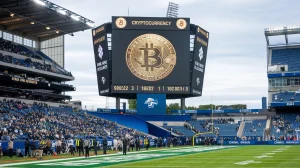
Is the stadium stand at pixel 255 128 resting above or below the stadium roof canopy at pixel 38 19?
below

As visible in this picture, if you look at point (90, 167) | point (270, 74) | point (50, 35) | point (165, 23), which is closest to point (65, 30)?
point (50, 35)

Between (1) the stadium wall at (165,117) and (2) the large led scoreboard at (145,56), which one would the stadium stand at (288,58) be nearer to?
(1) the stadium wall at (165,117)

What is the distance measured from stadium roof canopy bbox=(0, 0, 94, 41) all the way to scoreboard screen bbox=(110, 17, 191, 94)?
5.71 metres

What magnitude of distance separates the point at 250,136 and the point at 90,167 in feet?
161

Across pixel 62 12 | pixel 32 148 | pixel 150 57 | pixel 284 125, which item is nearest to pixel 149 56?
pixel 150 57

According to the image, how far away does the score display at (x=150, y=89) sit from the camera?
64.5 m

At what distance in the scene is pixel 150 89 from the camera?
215ft

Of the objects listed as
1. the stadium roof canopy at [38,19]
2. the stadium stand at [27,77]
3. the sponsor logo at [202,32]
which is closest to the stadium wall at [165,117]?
the stadium stand at [27,77]

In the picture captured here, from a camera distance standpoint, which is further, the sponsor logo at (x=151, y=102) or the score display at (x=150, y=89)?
the sponsor logo at (x=151, y=102)

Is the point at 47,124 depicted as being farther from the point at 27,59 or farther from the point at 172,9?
the point at 172,9

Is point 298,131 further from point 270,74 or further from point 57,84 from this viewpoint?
point 57,84

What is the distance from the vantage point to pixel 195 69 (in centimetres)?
6712

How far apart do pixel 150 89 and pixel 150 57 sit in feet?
15.1

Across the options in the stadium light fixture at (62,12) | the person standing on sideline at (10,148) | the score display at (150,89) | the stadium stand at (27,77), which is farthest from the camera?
the score display at (150,89)
